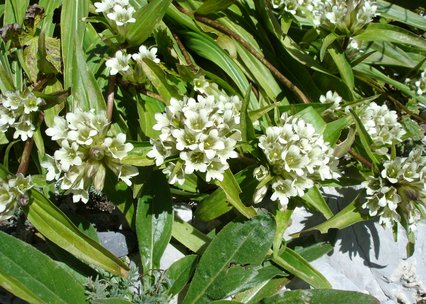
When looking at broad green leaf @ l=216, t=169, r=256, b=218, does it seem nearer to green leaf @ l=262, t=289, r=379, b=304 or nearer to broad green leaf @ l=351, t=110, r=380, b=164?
green leaf @ l=262, t=289, r=379, b=304

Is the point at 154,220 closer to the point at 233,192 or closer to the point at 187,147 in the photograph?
the point at 233,192

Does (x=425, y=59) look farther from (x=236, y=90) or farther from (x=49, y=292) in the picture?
(x=49, y=292)

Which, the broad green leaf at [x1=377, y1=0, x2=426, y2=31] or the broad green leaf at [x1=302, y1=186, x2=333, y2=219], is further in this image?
the broad green leaf at [x1=377, y1=0, x2=426, y2=31]

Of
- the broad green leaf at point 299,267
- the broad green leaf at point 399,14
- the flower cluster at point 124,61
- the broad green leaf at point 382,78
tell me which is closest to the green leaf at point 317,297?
the broad green leaf at point 299,267

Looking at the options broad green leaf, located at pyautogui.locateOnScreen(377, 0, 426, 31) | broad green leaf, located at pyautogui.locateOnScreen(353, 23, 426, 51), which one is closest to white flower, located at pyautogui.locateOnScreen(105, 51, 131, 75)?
broad green leaf, located at pyautogui.locateOnScreen(353, 23, 426, 51)

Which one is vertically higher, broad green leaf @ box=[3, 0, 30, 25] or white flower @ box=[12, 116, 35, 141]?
broad green leaf @ box=[3, 0, 30, 25]

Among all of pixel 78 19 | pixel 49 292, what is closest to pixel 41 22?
pixel 78 19

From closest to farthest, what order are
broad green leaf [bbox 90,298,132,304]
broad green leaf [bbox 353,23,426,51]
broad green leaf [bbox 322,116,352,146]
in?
broad green leaf [bbox 90,298,132,304], broad green leaf [bbox 322,116,352,146], broad green leaf [bbox 353,23,426,51]
